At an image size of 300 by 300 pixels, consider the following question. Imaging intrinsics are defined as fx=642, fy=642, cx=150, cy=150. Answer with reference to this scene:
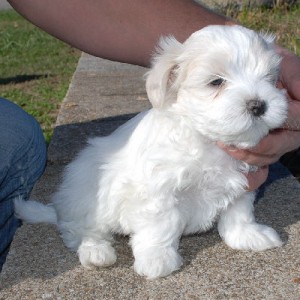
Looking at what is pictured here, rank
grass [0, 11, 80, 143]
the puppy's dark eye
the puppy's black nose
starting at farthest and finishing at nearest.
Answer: grass [0, 11, 80, 143]
the puppy's dark eye
the puppy's black nose

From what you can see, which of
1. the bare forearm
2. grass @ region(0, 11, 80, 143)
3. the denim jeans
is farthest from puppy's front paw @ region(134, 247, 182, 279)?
grass @ region(0, 11, 80, 143)

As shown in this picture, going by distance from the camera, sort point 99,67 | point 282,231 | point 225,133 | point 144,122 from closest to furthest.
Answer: point 225,133 < point 144,122 < point 282,231 < point 99,67

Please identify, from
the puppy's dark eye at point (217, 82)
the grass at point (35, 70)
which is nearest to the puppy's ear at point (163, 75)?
the puppy's dark eye at point (217, 82)

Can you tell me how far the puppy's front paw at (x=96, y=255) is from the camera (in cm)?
290

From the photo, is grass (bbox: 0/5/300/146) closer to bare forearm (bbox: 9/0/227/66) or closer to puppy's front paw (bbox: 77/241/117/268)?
bare forearm (bbox: 9/0/227/66)

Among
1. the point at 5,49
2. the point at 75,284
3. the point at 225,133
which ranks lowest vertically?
the point at 5,49

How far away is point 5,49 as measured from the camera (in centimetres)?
1162

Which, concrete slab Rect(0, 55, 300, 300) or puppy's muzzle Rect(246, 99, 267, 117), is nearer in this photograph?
A: puppy's muzzle Rect(246, 99, 267, 117)

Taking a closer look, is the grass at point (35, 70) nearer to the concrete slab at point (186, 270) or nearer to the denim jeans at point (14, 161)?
the denim jeans at point (14, 161)

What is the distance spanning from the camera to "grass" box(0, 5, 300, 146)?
7234 mm

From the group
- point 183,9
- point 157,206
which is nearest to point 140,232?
point 157,206

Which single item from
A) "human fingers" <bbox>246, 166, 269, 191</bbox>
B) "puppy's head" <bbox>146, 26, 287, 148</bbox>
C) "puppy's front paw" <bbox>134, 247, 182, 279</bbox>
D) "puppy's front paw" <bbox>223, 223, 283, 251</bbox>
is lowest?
"puppy's front paw" <bbox>134, 247, 182, 279</bbox>

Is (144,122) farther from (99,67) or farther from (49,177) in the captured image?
(99,67)

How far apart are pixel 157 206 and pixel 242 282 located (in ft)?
1.63
